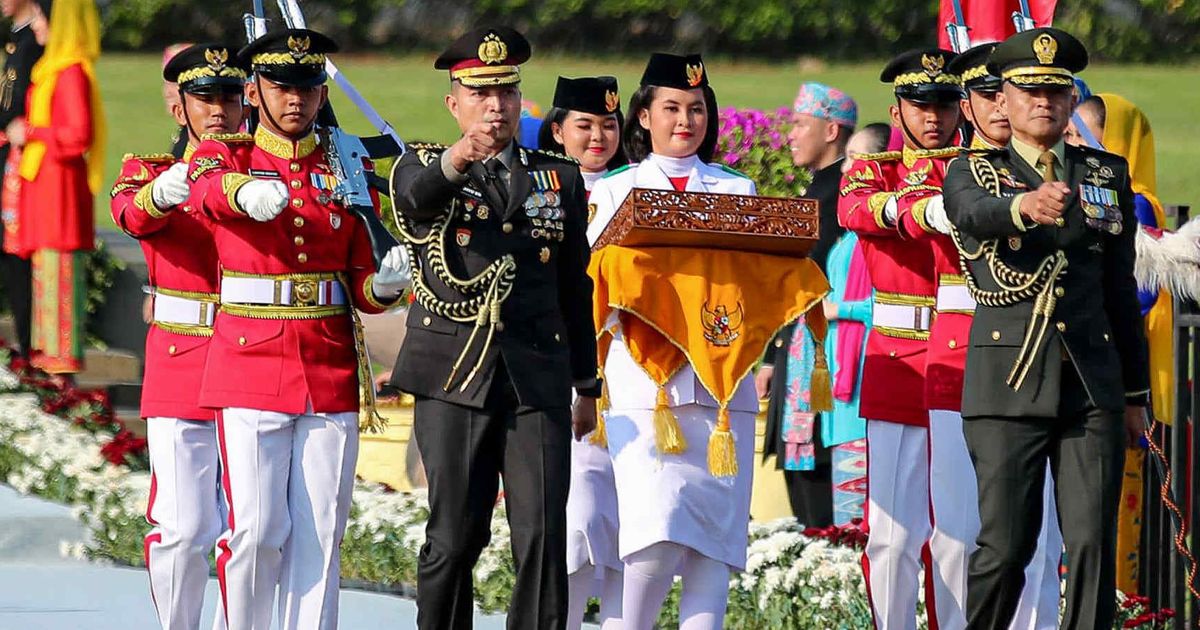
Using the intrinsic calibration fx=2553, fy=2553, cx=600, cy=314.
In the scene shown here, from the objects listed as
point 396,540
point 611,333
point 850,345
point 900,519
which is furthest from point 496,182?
point 396,540

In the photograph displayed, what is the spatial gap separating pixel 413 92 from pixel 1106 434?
14716 mm

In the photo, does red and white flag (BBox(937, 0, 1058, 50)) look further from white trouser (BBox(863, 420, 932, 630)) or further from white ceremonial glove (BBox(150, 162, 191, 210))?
white ceremonial glove (BBox(150, 162, 191, 210))

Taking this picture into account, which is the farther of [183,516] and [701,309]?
[183,516]

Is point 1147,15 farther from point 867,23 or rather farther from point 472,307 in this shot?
point 472,307

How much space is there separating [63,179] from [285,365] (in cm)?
623

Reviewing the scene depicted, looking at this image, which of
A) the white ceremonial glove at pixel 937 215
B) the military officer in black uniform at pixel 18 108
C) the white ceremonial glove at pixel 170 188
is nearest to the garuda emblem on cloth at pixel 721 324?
the white ceremonial glove at pixel 937 215

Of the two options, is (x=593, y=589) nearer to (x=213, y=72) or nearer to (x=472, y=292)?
(x=472, y=292)

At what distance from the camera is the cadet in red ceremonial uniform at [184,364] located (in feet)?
28.0

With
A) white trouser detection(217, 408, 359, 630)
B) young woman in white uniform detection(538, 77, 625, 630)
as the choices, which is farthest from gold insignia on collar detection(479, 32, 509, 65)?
young woman in white uniform detection(538, 77, 625, 630)

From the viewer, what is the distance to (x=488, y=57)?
737 cm

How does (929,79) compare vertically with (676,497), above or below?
above

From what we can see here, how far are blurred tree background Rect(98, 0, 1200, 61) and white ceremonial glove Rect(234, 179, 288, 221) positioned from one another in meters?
14.8

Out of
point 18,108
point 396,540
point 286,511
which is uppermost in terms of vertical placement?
point 18,108

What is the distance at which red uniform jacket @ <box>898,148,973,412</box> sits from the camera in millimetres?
8203
